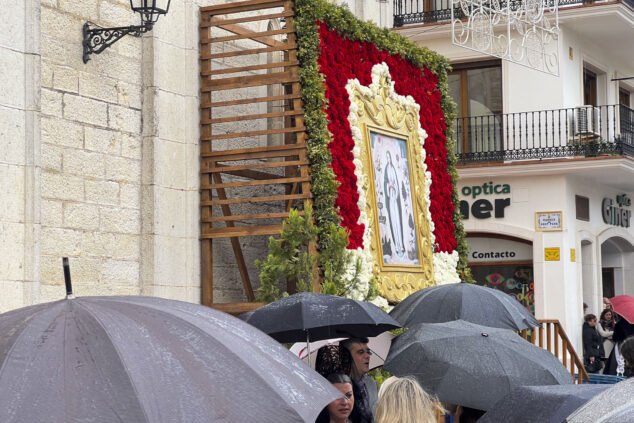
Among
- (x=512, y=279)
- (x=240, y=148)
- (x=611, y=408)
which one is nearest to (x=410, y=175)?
(x=240, y=148)

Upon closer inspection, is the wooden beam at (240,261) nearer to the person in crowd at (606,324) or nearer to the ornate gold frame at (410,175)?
the ornate gold frame at (410,175)

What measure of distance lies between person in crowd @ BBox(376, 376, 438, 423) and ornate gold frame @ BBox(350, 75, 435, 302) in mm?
7837

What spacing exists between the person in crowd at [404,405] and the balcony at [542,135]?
19.6 m

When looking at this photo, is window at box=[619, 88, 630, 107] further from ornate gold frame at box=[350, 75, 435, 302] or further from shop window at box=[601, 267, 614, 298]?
ornate gold frame at box=[350, 75, 435, 302]

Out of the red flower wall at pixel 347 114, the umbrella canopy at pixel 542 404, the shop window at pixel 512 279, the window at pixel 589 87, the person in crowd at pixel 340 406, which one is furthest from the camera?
Result: the window at pixel 589 87

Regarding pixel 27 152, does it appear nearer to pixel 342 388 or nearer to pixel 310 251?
pixel 310 251

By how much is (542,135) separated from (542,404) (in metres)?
20.5

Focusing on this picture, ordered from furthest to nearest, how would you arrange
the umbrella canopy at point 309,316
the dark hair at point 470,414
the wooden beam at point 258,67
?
the wooden beam at point 258,67
the umbrella canopy at point 309,316
the dark hair at point 470,414

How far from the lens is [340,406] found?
267 inches

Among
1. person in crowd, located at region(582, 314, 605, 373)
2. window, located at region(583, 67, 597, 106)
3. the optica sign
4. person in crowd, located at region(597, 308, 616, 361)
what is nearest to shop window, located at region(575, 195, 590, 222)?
the optica sign

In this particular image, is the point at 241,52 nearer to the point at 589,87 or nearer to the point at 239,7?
the point at 239,7

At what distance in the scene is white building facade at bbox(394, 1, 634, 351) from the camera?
25.0 metres

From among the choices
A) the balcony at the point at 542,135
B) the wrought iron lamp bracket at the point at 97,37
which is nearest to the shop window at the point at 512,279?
the balcony at the point at 542,135

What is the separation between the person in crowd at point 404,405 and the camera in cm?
557
